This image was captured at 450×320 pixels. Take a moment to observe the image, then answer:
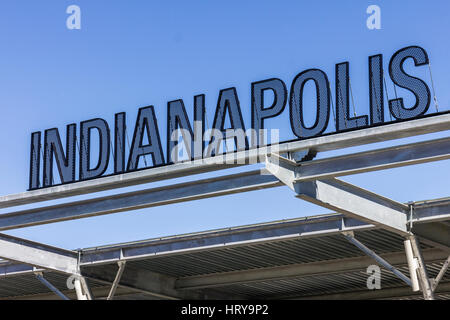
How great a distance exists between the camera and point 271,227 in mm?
19812

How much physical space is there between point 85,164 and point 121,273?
6.10 meters

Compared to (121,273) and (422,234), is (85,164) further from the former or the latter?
(422,234)

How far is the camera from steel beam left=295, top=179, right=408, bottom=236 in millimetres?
15297

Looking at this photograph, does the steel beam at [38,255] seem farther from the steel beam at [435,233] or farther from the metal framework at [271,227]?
the steel beam at [435,233]

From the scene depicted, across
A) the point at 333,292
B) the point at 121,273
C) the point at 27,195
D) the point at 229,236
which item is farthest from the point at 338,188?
the point at 333,292

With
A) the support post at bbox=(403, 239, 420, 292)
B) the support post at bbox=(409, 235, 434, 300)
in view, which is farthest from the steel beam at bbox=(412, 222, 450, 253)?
the support post at bbox=(403, 239, 420, 292)

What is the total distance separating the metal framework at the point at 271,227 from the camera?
1405 centimetres

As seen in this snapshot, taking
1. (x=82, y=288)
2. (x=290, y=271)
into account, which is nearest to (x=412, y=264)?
(x=290, y=271)

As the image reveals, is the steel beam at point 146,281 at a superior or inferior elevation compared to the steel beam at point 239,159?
inferior

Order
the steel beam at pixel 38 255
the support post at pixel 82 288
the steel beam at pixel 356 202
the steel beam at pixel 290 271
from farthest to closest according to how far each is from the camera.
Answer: the support post at pixel 82 288 < the steel beam at pixel 290 271 < the steel beam at pixel 38 255 < the steel beam at pixel 356 202

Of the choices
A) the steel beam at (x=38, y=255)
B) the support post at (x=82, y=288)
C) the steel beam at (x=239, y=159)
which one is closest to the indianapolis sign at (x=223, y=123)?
the steel beam at (x=239, y=159)

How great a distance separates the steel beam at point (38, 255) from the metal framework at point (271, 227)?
0.03 meters

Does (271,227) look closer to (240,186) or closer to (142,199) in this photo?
(142,199)

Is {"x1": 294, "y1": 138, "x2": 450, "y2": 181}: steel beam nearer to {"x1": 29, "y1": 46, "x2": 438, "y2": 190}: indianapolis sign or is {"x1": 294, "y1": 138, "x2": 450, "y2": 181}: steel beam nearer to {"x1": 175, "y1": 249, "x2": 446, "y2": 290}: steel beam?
{"x1": 29, "y1": 46, "x2": 438, "y2": 190}: indianapolis sign
